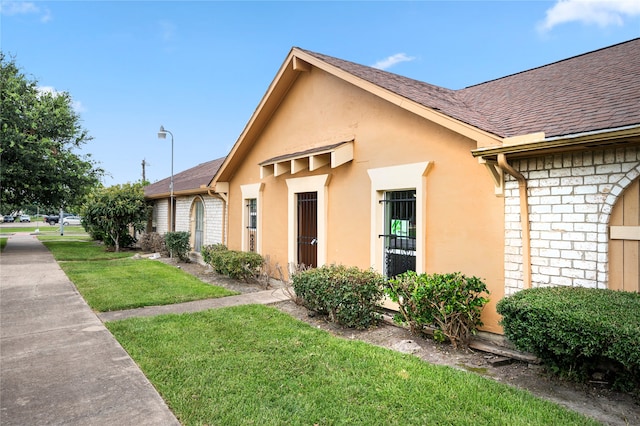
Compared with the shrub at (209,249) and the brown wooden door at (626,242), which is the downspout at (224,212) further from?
the brown wooden door at (626,242)

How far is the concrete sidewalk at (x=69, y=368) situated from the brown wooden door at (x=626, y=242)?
4.82 m

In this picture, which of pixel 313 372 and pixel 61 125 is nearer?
pixel 313 372

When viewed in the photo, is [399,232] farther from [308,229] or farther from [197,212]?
[197,212]

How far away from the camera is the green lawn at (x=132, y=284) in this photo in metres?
7.86

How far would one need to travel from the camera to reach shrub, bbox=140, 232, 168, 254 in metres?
16.7

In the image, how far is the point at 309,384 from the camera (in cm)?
395

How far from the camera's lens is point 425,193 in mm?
5965

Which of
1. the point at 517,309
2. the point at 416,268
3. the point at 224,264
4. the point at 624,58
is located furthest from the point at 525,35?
the point at 224,264

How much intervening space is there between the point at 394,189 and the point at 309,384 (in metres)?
3.71

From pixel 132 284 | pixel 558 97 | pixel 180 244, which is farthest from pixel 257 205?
pixel 558 97

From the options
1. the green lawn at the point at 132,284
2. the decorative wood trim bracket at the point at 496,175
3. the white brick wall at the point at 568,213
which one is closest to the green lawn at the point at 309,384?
the white brick wall at the point at 568,213

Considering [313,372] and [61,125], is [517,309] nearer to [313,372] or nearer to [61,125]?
[313,372]

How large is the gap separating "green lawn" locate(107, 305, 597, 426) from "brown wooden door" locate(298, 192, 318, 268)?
3106 mm

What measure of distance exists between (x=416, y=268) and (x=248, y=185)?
6497 millimetres
